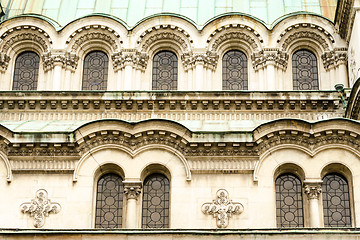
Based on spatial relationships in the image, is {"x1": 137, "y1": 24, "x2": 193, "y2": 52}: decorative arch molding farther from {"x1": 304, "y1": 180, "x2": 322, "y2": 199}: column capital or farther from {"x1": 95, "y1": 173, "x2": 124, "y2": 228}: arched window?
{"x1": 304, "y1": 180, "x2": 322, "y2": 199}: column capital

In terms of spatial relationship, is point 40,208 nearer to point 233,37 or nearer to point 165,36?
point 165,36

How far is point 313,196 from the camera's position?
29.5 meters

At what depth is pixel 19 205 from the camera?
98.2ft

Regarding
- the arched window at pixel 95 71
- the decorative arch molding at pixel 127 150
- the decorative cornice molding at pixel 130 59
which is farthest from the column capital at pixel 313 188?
the arched window at pixel 95 71

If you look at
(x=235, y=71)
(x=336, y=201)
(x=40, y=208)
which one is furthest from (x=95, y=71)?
(x=336, y=201)

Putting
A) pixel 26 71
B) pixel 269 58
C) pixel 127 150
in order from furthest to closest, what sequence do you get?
pixel 26 71 < pixel 269 58 < pixel 127 150

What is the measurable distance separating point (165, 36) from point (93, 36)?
331 cm

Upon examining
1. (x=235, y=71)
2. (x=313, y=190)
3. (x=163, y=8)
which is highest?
(x=163, y=8)

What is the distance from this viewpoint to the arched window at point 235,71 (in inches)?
1471

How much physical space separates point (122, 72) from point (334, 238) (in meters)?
15.3

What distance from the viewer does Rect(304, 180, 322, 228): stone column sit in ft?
95.5

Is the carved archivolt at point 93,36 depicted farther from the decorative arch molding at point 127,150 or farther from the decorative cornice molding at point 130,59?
the decorative arch molding at point 127,150

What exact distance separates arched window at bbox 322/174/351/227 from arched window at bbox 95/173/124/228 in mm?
7403

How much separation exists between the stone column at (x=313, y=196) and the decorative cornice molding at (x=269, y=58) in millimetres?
8891
